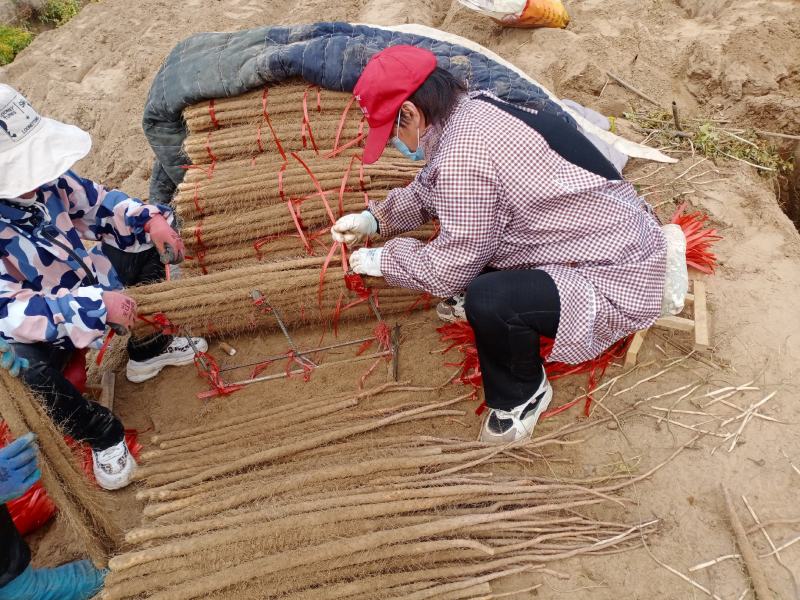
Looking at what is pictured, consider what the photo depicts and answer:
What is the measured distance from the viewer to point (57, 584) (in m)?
2.06

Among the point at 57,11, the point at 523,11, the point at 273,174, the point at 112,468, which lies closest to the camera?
the point at 112,468

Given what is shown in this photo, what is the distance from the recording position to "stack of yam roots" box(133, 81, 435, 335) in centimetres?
271

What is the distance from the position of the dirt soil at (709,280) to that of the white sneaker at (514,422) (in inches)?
3.9

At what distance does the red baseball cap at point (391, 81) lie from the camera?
195 cm

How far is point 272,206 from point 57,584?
1949mm

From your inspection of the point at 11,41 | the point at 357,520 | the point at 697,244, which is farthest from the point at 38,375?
the point at 11,41

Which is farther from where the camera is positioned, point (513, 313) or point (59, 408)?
point (59, 408)

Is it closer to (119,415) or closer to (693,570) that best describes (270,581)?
(693,570)

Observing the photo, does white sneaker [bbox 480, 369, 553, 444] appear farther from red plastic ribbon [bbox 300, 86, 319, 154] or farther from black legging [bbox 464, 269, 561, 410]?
red plastic ribbon [bbox 300, 86, 319, 154]

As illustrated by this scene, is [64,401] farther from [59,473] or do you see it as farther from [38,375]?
[59,473]

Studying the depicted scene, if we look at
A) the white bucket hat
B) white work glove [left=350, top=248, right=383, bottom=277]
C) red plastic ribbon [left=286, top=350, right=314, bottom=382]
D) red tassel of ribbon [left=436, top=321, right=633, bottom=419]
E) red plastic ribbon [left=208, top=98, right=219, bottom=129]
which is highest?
the white bucket hat

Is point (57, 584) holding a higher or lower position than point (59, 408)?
lower

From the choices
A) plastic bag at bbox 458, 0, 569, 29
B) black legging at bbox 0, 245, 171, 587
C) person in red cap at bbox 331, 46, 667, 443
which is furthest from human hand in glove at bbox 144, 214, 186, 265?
plastic bag at bbox 458, 0, 569, 29

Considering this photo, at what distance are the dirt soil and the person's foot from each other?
1.15 ft
